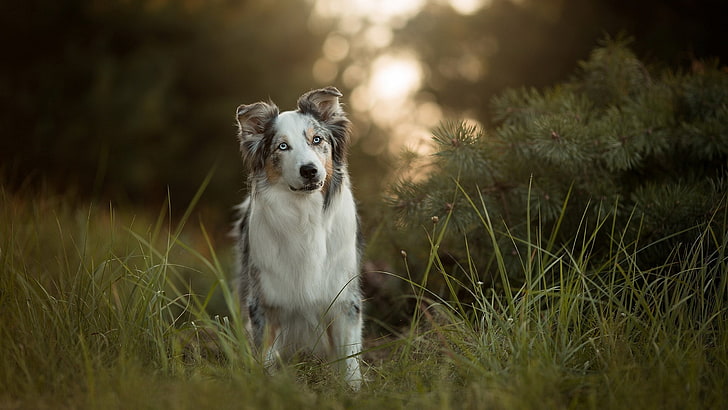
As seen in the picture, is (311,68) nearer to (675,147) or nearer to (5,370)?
(675,147)

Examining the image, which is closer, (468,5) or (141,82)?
(468,5)

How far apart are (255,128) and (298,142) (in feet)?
1.19

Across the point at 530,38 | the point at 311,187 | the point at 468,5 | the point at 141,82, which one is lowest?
the point at 311,187

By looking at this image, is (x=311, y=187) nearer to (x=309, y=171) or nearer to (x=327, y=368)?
(x=309, y=171)

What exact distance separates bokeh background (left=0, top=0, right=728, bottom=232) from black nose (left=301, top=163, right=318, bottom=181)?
566 centimetres

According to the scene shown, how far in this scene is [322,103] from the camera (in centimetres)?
384

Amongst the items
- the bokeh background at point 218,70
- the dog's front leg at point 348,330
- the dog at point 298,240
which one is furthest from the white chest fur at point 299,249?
the bokeh background at point 218,70

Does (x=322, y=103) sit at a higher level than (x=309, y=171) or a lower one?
higher

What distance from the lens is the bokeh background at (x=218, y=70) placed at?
9477mm

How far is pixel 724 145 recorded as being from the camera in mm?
Answer: 3777

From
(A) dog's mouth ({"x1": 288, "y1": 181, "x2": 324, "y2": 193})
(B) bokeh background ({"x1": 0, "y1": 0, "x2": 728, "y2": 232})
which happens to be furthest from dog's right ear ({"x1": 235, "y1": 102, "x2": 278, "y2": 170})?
(B) bokeh background ({"x1": 0, "y1": 0, "x2": 728, "y2": 232})

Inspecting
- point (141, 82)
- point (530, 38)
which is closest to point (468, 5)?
point (530, 38)

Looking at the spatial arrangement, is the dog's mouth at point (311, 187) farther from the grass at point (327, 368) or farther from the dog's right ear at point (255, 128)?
the grass at point (327, 368)

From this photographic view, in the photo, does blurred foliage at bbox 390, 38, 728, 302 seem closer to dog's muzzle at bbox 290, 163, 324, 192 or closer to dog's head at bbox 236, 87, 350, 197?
dog's head at bbox 236, 87, 350, 197
